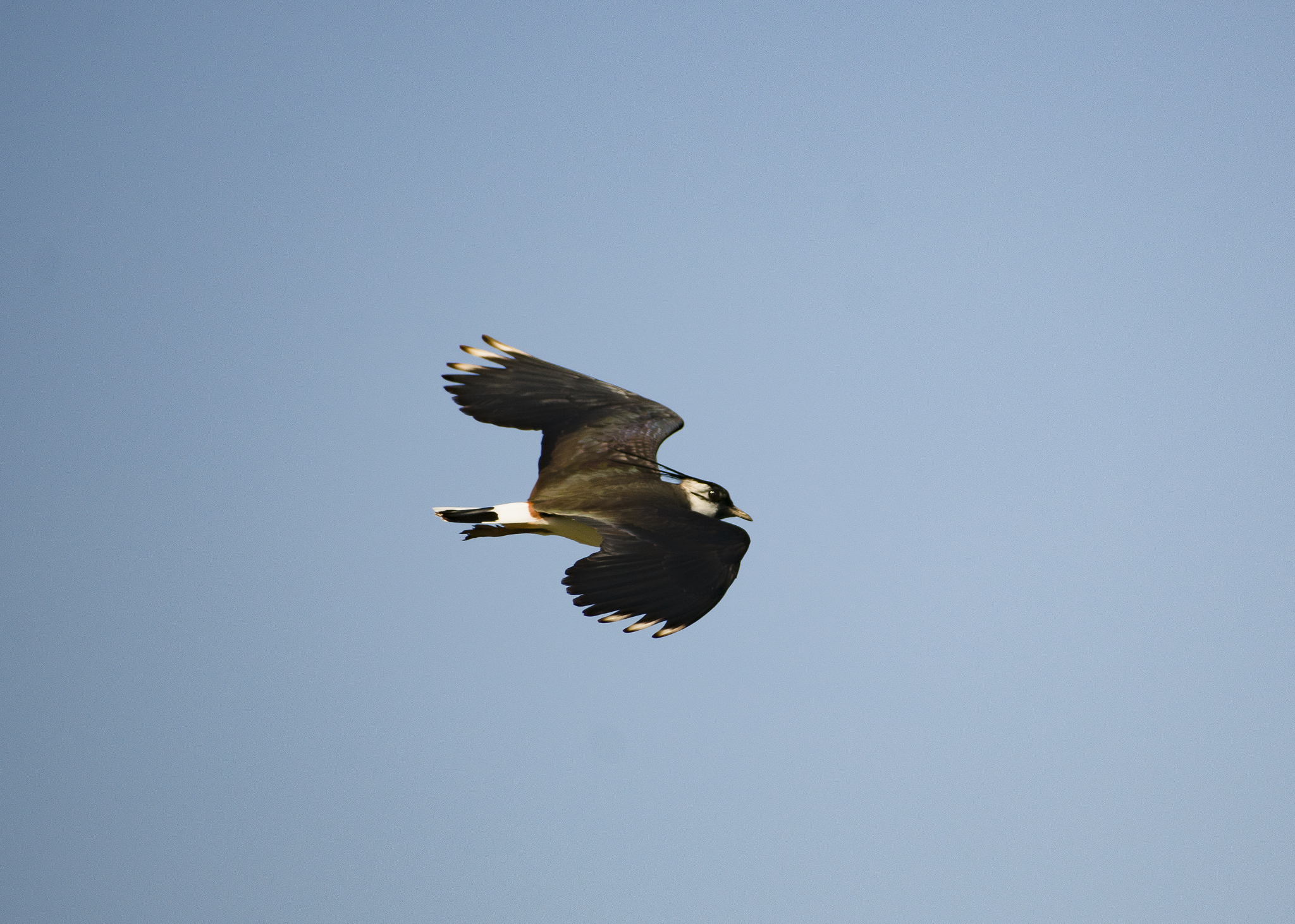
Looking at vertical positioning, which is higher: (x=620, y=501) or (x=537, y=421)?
(x=537, y=421)

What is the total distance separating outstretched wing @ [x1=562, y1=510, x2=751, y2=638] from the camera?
9.69 m

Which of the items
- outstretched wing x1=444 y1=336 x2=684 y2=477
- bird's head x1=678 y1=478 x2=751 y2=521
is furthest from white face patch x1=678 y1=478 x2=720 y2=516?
outstretched wing x1=444 y1=336 x2=684 y2=477

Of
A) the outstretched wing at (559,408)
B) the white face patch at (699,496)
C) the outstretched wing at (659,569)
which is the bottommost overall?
the outstretched wing at (659,569)

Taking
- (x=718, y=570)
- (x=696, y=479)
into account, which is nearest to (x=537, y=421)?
(x=696, y=479)

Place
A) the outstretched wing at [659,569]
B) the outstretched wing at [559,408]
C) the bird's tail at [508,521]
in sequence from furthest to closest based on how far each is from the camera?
1. the outstretched wing at [559,408]
2. the bird's tail at [508,521]
3. the outstretched wing at [659,569]

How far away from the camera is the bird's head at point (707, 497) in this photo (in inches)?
468

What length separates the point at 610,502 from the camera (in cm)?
1131

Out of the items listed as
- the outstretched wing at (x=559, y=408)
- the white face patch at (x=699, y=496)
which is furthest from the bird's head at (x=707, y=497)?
the outstretched wing at (x=559, y=408)

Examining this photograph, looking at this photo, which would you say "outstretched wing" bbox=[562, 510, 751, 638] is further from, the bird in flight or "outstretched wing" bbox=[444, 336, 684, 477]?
"outstretched wing" bbox=[444, 336, 684, 477]

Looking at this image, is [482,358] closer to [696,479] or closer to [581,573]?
[696,479]

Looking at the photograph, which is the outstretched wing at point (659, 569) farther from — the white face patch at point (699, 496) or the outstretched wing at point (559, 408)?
the outstretched wing at point (559, 408)

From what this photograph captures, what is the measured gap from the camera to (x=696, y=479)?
12.1 metres

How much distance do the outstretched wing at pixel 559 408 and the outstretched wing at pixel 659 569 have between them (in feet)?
5.79

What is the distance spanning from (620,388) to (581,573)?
3.73 metres
